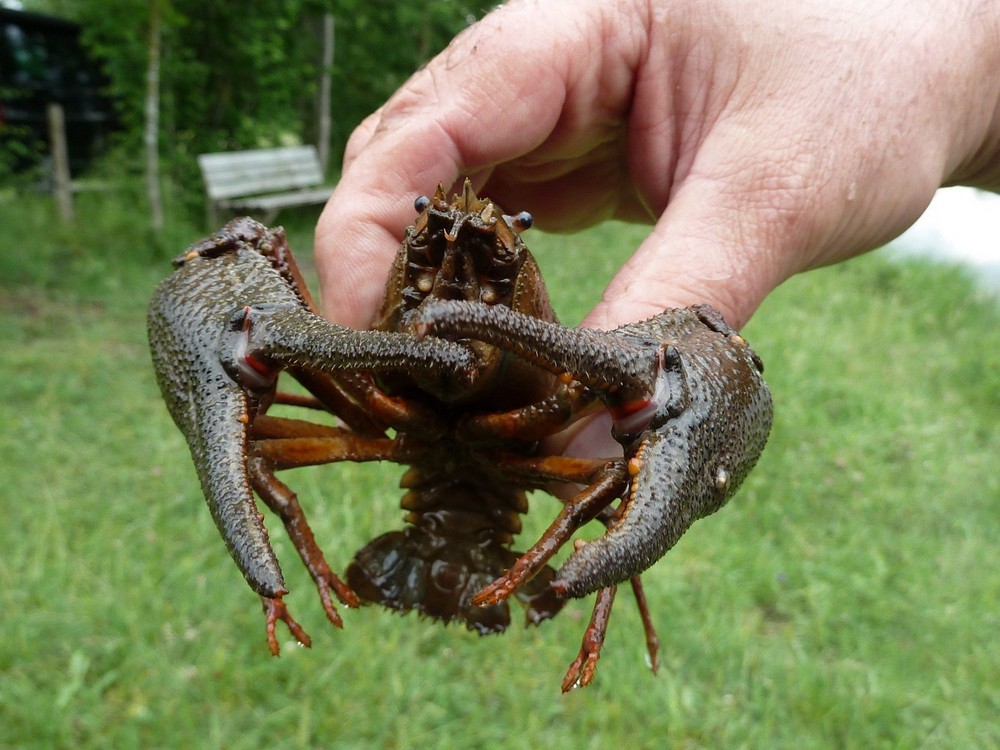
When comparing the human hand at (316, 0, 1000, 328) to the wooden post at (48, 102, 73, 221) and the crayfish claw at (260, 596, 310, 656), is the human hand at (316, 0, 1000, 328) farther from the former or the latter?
the wooden post at (48, 102, 73, 221)

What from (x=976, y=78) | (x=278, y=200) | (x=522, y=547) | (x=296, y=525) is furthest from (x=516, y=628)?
(x=278, y=200)

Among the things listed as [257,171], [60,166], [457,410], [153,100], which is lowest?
[257,171]

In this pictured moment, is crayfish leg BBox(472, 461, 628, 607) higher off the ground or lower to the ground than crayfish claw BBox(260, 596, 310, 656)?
higher

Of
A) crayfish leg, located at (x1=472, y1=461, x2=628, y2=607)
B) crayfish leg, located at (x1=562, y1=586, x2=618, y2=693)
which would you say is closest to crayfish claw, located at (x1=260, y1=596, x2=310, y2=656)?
crayfish leg, located at (x1=472, y1=461, x2=628, y2=607)

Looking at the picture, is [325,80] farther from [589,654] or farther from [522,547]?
[589,654]

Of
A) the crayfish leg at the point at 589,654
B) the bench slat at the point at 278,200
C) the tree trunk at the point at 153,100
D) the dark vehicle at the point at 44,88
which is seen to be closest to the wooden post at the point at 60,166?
the dark vehicle at the point at 44,88

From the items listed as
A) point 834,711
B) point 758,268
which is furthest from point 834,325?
point 758,268

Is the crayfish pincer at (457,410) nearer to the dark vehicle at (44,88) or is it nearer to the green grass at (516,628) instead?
the green grass at (516,628)

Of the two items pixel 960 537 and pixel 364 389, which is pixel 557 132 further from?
pixel 960 537

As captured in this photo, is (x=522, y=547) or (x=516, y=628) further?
(x=522, y=547)
